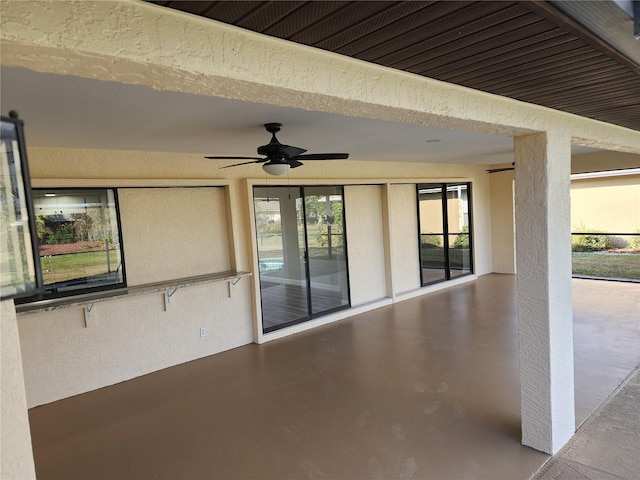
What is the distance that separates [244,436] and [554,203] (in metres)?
2.86

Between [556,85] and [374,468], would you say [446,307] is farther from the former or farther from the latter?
[556,85]

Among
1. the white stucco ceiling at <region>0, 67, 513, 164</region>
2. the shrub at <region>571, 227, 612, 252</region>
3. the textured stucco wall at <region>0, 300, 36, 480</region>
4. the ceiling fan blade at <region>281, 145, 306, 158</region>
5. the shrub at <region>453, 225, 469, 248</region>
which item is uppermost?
the white stucco ceiling at <region>0, 67, 513, 164</region>

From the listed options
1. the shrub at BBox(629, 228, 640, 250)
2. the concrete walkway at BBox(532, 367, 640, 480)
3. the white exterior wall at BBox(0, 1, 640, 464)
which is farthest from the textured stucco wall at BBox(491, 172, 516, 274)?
the concrete walkway at BBox(532, 367, 640, 480)

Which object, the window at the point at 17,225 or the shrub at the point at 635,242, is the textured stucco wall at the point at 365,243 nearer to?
the window at the point at 17,225

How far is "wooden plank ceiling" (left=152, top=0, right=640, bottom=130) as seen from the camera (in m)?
1.25

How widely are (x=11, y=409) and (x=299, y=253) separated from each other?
5014mm

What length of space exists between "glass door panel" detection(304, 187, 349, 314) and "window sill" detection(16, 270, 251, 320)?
139 cm

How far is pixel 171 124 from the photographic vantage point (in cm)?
331

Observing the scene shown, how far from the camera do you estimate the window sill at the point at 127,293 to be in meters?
3.73

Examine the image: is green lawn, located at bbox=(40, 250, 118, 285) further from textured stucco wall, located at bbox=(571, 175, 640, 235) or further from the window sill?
textured stucco wall, located at bbox=(571, 175, 640, 235)

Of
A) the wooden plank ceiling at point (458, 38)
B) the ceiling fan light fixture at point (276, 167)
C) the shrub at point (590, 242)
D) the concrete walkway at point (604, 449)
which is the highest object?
the wooden plank ceiling at point (458, 38)

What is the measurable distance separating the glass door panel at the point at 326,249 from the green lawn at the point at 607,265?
564 cm

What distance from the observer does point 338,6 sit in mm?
1232

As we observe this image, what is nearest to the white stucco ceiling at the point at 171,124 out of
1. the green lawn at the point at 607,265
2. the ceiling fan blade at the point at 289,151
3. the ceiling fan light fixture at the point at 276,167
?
the ceiling fan blade at the point at 289,151
